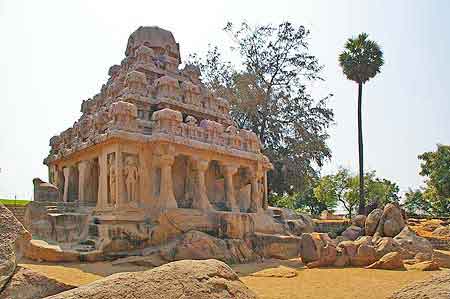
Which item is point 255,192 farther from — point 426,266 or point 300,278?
point 300,278

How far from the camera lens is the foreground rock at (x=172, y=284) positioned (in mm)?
3408

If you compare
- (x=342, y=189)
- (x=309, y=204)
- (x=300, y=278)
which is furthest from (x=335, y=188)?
(x=300, y=278)

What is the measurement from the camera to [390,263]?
13.0 metres

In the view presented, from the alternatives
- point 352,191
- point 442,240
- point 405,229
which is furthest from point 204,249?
point 352,191

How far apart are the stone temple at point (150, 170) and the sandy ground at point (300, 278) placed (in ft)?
5.68

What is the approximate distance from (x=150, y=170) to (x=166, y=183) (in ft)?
2.81

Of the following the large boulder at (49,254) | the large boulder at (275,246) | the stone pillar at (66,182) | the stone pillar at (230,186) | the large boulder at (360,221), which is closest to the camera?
the large boulder at (49,254)

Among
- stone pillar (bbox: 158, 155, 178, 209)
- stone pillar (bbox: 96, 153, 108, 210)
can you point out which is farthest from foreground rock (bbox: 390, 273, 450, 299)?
stone pillar (bbox: 96, 153, 108, 210)

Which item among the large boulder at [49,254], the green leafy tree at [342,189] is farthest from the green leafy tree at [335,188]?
the large boulder at [49,254]

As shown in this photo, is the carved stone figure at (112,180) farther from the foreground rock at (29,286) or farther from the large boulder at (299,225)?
the foreground rock at (29,286)

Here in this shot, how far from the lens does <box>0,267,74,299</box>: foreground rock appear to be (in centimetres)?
378

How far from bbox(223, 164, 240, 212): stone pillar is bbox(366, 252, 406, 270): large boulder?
733 cm

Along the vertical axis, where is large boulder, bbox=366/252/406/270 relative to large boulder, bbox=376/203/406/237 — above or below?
below

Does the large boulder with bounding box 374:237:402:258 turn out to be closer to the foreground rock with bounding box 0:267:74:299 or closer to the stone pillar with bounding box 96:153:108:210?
the stone pillar with bounding box 96:153:108:210
